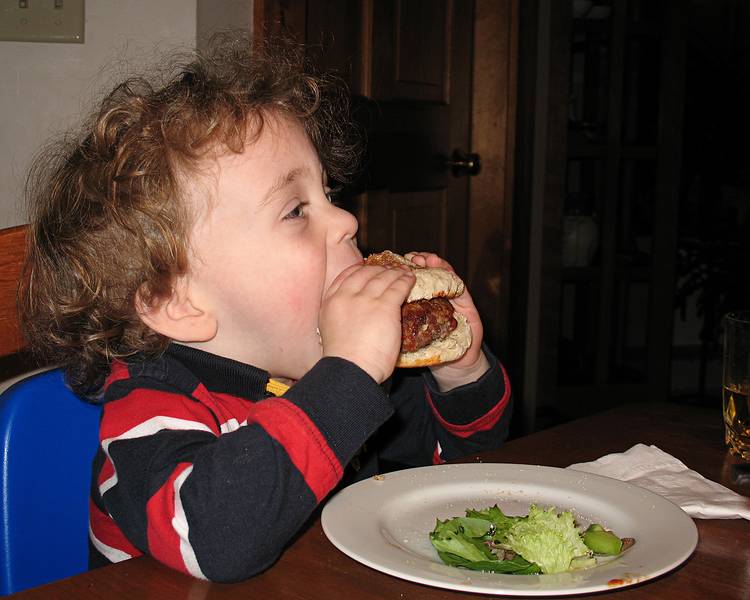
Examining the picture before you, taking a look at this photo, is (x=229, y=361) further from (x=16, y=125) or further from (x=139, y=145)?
(x=16, y=125)

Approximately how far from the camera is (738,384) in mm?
1076

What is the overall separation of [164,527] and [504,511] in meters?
0.34

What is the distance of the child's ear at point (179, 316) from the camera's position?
1106 mm

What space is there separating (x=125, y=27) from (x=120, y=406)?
1.24m

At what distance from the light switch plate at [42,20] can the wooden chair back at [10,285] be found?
3.45 feet

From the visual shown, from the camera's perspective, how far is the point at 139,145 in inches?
43.4

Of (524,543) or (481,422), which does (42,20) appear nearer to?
(481,422)

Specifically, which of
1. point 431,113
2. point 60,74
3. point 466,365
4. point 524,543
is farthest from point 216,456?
point 431,113

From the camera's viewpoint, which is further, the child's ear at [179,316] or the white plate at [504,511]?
the child's ear at [179,316]

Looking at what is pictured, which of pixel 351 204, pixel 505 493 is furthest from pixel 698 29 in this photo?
pixel 505 493

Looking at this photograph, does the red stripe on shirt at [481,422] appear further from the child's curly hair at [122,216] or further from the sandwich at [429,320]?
the child's curly hair at [122,216]

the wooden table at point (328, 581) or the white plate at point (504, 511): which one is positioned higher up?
the white plate at point (504, 511)

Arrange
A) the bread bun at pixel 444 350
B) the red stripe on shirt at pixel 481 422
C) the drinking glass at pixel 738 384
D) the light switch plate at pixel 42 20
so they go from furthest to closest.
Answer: the light switch plate at pixel 42 20 < the red stripe on shirt at pixel 481 422 < the bread bun at pixel 444 350 < the drinking glass at pixel 738 384

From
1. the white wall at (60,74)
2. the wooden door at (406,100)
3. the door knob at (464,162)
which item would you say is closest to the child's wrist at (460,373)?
the white wall at (60,74)
